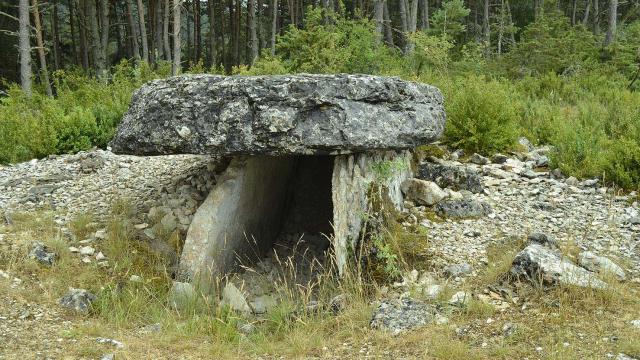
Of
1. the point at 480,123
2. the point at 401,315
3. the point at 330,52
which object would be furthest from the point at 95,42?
the point at 401,315

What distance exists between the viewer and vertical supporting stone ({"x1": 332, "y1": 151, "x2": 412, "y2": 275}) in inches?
207

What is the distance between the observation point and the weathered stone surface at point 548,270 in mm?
4254

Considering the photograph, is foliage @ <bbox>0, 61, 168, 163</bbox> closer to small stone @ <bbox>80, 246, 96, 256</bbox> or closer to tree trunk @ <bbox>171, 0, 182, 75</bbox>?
small stone @ <bbox>80, 246, 96, 256</bbox>

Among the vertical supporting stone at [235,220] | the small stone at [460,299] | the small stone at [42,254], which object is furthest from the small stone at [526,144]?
the small stone at [42,254]

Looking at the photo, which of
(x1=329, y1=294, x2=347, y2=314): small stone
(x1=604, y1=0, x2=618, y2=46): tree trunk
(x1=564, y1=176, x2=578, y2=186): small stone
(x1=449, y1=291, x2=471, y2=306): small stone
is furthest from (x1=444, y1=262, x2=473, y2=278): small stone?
(x1=604, y1=0, x2=618, y2=46): tree trunk

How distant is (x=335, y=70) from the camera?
461 inches

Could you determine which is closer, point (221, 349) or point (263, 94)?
point (221, 349)

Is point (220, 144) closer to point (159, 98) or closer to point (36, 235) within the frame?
point (159, 98)

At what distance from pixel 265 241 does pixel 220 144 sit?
6.74 feet

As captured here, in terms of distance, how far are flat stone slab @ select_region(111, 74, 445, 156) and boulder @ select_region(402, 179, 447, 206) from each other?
1092mm

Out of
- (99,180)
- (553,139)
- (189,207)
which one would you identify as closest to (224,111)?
(189,207)

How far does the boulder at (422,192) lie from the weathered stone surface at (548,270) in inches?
64.4

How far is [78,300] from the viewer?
4.69 meters

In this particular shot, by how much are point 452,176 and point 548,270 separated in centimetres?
239
